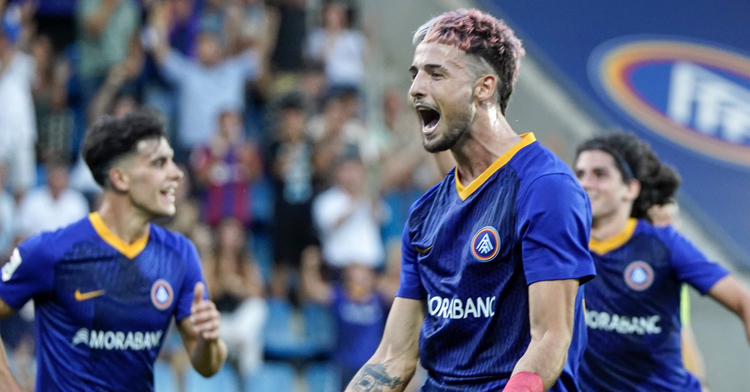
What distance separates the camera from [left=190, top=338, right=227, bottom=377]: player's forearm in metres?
4.91

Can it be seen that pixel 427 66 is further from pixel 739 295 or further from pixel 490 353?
pixel 739 295

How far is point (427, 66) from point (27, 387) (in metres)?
5.95

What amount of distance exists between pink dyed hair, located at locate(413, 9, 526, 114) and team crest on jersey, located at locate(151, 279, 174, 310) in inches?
83.8

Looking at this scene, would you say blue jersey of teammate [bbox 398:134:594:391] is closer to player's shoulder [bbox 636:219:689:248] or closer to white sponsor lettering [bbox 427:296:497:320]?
white sponsor lettering [bbox 427:296:497:320]

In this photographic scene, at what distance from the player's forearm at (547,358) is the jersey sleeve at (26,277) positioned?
103 inches

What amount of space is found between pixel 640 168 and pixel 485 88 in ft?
7.31

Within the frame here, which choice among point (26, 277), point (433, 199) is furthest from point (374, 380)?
point (26, 277)

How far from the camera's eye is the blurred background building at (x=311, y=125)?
9211 millimetres

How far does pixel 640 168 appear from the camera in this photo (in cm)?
547

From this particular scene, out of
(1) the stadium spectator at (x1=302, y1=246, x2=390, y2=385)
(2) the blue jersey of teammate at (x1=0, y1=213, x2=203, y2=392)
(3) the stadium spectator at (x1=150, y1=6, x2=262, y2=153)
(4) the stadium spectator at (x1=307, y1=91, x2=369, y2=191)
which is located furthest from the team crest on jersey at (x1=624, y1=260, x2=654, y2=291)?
(3) the stadium spectator at (x1=150, y1=6, x2=262, y2=153)

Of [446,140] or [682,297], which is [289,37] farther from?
[446,140]

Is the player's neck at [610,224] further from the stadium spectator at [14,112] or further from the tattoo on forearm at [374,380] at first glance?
the stadium spectator at [14,112]

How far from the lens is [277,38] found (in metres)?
11.3

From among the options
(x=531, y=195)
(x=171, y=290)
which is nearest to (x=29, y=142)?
(x=171, y=290)
